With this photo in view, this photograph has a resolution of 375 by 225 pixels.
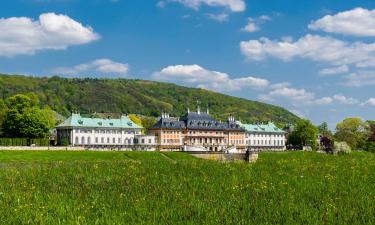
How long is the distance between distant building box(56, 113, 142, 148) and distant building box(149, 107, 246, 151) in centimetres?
675

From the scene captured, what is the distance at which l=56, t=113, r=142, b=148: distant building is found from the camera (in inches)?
4712

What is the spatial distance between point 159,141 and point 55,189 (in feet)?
360

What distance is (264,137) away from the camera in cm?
16475

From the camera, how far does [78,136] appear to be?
12025 cm

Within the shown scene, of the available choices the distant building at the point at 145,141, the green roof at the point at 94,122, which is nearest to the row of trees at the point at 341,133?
the distant building at the point at 145,141

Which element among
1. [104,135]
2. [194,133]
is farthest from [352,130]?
[104,135]

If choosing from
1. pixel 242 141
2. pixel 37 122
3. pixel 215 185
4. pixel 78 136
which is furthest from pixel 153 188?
pixel 242 141

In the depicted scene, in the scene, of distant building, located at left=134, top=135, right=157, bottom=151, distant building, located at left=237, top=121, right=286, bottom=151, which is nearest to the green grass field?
distant building, located at left=134, top=135, right=157, bottom=151

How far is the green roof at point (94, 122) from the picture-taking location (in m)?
120

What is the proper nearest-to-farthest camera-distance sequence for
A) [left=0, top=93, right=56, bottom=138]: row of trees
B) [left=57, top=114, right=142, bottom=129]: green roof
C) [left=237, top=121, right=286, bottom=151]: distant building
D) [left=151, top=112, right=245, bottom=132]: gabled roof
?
[left=0, top=93, right=56, bottom=138]: row of trees → [left=57, top=114, right=142, bottom=129]: green roof → [left=151, top=112, right=245, bottom=132]: gabled roof → [left=237, top=121, right=286, bottom=151]: distant building

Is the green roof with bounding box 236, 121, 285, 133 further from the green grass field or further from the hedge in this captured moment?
the green grass field

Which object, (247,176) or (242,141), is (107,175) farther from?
(242,141)

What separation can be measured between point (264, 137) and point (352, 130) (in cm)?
2684

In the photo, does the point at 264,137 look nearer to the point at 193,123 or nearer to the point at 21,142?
the point at 193,123
